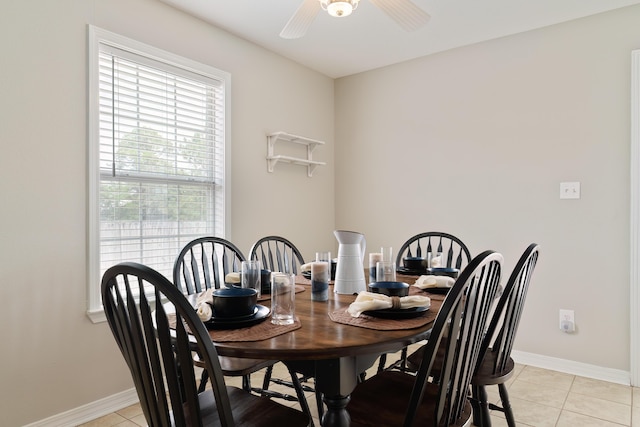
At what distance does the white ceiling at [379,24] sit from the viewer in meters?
2.62

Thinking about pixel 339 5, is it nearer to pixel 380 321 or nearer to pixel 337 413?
pixel 380 321

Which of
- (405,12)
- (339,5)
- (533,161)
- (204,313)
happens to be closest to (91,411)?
(204,313)

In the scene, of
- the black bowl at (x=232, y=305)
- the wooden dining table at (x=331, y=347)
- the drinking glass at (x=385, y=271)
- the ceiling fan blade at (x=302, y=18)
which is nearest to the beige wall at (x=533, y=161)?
the drinking glass at (x=385, y=271)

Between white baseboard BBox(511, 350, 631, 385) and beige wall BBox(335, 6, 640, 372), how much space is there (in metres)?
0.04

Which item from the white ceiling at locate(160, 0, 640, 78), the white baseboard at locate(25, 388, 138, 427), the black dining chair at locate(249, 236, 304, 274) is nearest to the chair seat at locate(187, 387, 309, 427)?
the black dining chair at locate(249, 236, 304, 274)

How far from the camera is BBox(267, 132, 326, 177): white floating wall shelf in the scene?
3318 millimetres

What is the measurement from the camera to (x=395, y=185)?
12.1 ft

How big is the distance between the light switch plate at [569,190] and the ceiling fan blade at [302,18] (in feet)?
6.85

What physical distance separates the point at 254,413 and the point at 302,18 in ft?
5.47

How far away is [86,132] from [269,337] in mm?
1733

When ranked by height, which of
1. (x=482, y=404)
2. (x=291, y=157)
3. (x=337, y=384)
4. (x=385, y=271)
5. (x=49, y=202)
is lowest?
(x=482, y=404)

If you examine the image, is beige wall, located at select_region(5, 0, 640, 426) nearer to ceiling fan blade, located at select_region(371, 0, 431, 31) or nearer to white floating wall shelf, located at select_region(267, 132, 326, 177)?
white floating wall shelf, located at select_region(267, 132, 326, 177)

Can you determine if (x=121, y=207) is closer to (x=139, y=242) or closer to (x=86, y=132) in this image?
(x=139, y=242)

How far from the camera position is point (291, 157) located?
353 cm
